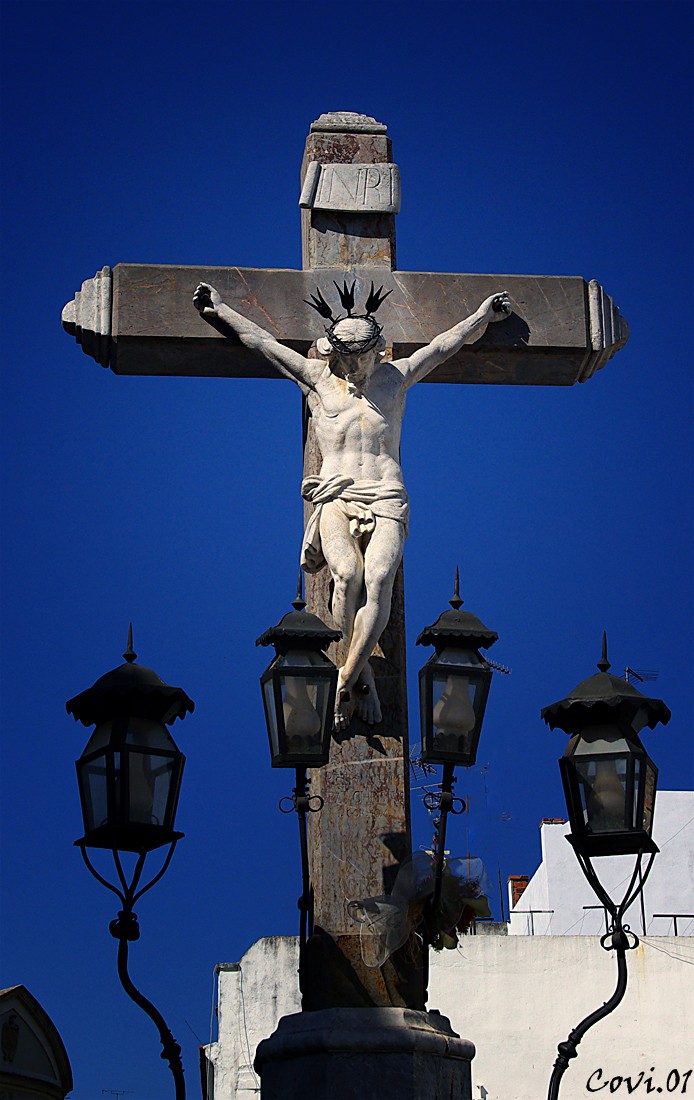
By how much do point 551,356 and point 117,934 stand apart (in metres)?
3.70

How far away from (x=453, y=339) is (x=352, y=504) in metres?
1.24

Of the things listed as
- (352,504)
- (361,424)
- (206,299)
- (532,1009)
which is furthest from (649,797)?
(532,1009)

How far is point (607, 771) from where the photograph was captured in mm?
6816

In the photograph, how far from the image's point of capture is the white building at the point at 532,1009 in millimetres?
23328

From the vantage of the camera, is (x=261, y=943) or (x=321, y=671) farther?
(x=261, y=943)

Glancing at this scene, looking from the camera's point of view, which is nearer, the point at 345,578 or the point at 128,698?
the point at 128,698

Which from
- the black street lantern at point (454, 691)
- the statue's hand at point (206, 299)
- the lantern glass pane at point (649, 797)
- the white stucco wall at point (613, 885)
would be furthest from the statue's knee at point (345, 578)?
the white stucco wall at point (613, 885)

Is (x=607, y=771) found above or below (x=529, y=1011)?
above

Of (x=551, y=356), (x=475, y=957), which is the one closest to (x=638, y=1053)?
(x=475, y=957)

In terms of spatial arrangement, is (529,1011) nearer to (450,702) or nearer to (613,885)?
(613,885)

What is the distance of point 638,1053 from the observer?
23656mm

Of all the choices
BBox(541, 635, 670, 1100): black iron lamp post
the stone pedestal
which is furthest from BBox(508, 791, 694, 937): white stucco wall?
the stone pedestal

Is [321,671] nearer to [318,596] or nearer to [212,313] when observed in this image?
[318,596]

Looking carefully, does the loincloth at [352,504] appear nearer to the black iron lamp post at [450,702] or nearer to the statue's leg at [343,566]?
the statue's leg at [343,566]
